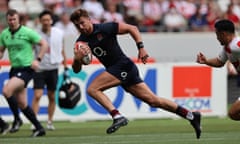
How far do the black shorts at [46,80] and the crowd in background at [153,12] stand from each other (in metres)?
6.29

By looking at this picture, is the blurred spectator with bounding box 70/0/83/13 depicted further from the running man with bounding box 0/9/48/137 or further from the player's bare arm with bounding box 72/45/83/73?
the player's bare arm with bounding box 72/45/83/73

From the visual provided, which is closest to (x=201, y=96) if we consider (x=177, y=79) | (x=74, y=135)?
(x=177, y=79)

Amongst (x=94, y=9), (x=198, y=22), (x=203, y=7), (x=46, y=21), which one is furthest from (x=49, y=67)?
(x=203, y=7)

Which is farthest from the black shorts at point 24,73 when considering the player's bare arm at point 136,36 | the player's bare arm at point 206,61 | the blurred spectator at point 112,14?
the blurred spectator at point 112,14

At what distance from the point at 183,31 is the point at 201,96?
5.45m

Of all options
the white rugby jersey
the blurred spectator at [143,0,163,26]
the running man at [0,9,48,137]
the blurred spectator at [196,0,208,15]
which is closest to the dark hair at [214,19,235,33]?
the white rugby jersey

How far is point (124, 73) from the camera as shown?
13969 millimetres

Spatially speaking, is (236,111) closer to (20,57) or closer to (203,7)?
(20,57)

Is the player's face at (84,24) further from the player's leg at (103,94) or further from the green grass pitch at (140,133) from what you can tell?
the green grass pitch at (140,133)

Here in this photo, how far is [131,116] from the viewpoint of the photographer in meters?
19.5

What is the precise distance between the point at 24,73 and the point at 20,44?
50cm

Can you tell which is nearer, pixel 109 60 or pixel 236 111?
pixel 236 111

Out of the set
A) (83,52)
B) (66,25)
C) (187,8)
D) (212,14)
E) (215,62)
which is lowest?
(212,14)

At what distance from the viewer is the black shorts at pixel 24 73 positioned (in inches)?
623
